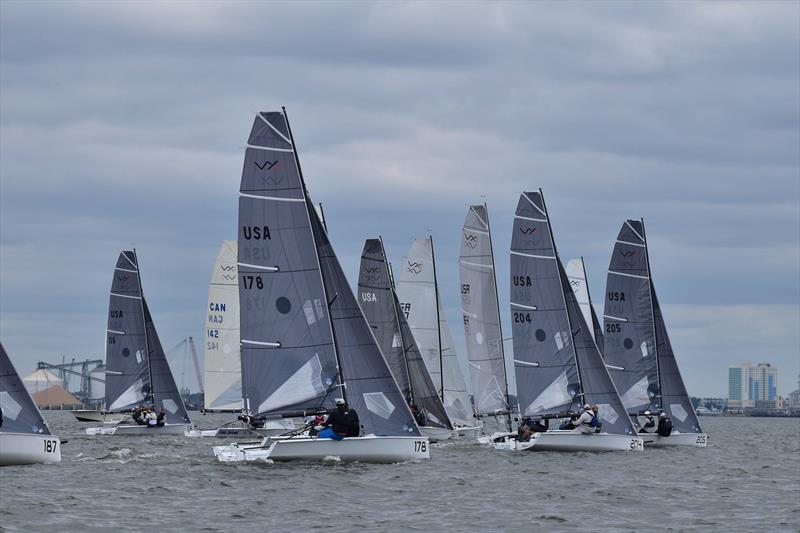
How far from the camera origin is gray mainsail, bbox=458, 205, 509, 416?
2196 inches

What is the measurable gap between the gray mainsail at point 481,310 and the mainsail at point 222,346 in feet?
42.8

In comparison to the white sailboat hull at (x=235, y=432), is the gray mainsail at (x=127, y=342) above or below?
above

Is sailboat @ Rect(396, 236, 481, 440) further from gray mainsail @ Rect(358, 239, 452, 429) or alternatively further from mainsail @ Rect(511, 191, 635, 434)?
mainsail @ Rect(511, 191, 635, 434)

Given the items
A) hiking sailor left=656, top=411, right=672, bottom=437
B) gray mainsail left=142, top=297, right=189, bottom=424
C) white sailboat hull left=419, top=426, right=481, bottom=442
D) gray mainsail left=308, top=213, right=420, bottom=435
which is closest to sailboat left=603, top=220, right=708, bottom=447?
hiking sailor left=656, top=411, right=672, bottom=437

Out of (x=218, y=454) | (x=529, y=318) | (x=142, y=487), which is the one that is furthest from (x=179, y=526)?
(x=529, y=318)

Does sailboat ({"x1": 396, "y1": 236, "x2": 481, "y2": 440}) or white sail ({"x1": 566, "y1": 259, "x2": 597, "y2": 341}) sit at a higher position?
white sail ({"x1": 566, "y1": 259, "x2": 597, "y2": 341})

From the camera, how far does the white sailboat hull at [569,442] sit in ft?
133

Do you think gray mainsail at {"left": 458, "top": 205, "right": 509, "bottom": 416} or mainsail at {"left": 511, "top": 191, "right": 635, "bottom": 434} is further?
gray mainsail at {"left": 458, "top": 205, "right": 509, "bottom": 416}

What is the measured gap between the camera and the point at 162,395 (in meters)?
61.0

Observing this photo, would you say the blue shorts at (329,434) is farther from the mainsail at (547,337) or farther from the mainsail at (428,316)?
the mainsail at (428,316)

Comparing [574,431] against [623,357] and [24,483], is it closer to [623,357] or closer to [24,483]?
[623,357]

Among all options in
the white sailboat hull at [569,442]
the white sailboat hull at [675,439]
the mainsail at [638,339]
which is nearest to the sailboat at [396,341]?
the white sailboat hull at [569,442]

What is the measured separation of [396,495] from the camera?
2784cm

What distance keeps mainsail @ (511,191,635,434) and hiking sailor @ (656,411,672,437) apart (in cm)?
599
